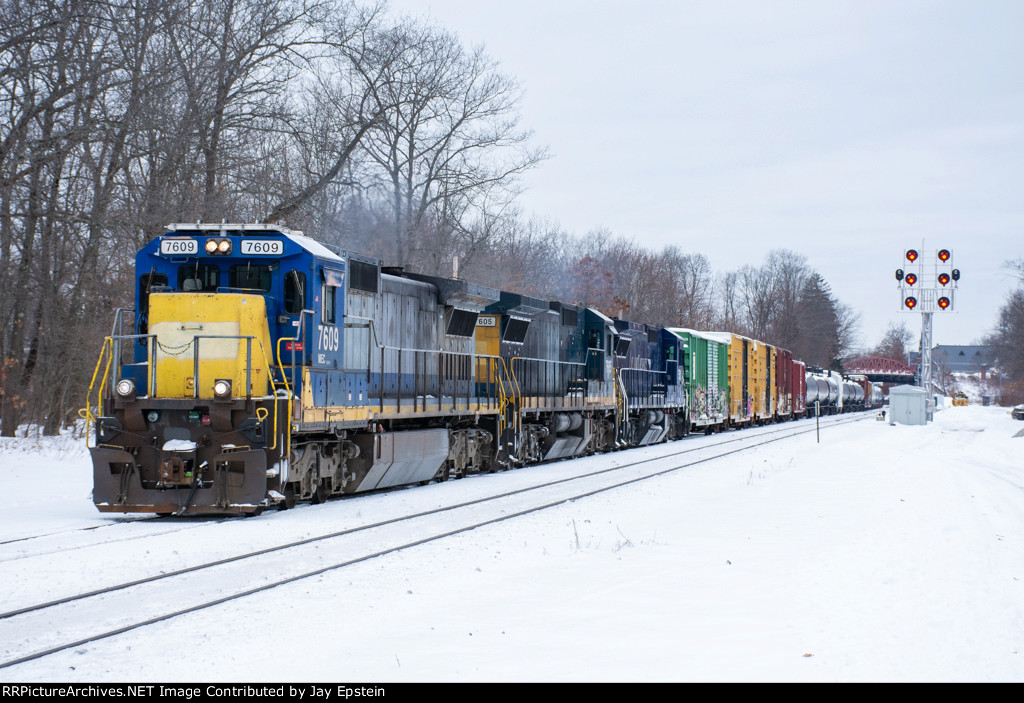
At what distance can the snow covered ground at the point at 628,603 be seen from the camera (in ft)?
18.6

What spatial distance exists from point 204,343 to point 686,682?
8979 mm

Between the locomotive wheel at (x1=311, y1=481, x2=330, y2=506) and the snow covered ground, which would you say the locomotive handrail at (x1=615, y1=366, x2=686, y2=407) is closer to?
the snow covered ground

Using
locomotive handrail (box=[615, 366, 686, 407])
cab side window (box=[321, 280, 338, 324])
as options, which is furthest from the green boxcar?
cab side window (box=[321, 280, 338, 324])

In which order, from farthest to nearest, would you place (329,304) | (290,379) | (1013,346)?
(1013,346), (329,304), (290,379)

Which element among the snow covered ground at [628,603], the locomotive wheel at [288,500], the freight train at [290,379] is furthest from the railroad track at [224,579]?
the locomotive wheel at [288,500]

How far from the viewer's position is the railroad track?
21.6 feet

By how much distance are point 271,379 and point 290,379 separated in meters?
0.69

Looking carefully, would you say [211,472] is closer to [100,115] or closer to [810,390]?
[100,115]

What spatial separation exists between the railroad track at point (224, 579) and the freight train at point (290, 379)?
3.96ft

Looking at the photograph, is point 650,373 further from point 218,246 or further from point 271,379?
point 271,379

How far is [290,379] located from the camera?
1301 centimetres

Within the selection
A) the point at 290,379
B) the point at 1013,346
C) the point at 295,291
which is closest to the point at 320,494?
the point at 290,379

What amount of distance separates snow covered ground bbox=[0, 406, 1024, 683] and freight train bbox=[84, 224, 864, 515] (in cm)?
73
